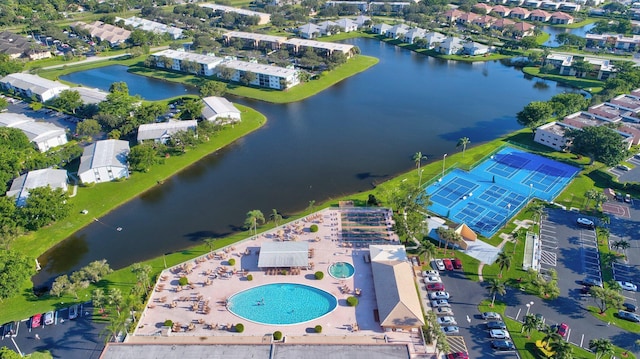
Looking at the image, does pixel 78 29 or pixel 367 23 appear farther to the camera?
pixel 367 23

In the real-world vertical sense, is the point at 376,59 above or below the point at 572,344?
above

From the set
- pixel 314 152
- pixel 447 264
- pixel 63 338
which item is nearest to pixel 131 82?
pixel 314 152

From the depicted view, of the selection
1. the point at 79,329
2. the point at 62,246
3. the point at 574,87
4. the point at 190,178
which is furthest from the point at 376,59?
the point at 79,329

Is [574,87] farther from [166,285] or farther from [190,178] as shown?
[166,285]

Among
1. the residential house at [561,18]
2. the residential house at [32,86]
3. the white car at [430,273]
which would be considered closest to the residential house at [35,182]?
the residential house at [32,86]

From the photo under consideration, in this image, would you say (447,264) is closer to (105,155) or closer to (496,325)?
(496,325)

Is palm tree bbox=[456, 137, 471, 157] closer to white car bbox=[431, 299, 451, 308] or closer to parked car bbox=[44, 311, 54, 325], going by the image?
white car bbox=[431, 299, 451, 308]

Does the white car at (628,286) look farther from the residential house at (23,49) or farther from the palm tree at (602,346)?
the residential house at (23,49)

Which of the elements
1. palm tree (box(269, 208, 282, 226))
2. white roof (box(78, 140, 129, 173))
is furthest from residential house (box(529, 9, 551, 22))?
white roof (box(78, 140, 129, 173))
